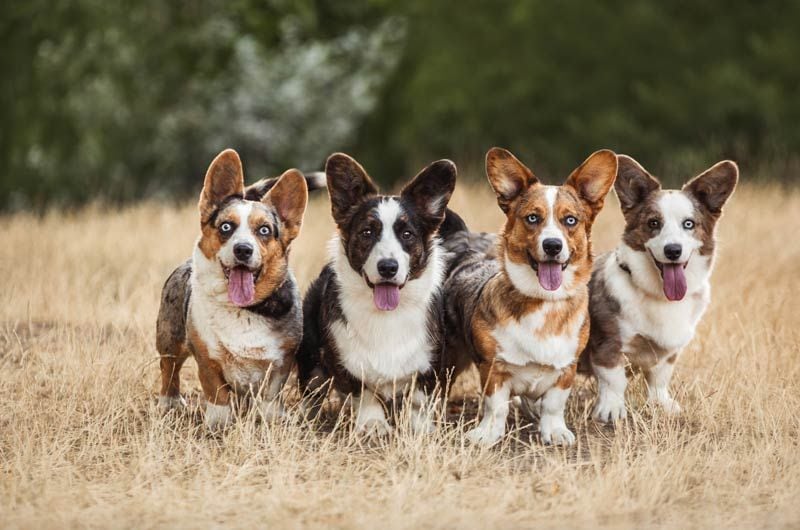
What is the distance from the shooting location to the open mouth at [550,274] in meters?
4.69

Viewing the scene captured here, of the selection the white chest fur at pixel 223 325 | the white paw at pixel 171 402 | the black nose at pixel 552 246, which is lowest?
the white paw at pixel 171 402

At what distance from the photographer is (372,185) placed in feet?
16.5

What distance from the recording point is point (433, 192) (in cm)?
502

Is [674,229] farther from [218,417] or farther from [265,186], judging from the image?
[218,417]

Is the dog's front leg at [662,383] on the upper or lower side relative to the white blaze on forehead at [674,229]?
lower

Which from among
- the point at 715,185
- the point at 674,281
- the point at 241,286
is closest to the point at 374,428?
the point at 241,286

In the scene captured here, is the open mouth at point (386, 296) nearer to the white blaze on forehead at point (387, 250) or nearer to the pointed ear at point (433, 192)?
the white blaze on forehead at point (387, 250)

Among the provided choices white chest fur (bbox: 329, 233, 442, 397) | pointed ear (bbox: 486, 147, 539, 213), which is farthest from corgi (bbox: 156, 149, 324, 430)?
pointed ear (bbox: 486, 147, 539, 213)

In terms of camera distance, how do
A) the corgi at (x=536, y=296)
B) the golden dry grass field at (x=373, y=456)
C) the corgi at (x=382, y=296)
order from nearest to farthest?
the golden dry grass field at (x=373, y=456) < the corgi at (x=536, y=296) < the corgi at (x=382, y=296)

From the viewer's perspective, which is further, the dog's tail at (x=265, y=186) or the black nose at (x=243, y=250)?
the dog's tail at (x=265, y=186)

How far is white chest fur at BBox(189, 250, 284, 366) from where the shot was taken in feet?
15.9

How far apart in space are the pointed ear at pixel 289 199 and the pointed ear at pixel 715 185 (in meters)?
1.91

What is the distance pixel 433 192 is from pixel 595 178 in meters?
0.76

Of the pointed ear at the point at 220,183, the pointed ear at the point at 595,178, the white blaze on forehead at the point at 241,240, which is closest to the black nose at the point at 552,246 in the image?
the pointed ear at the point at 595,178
